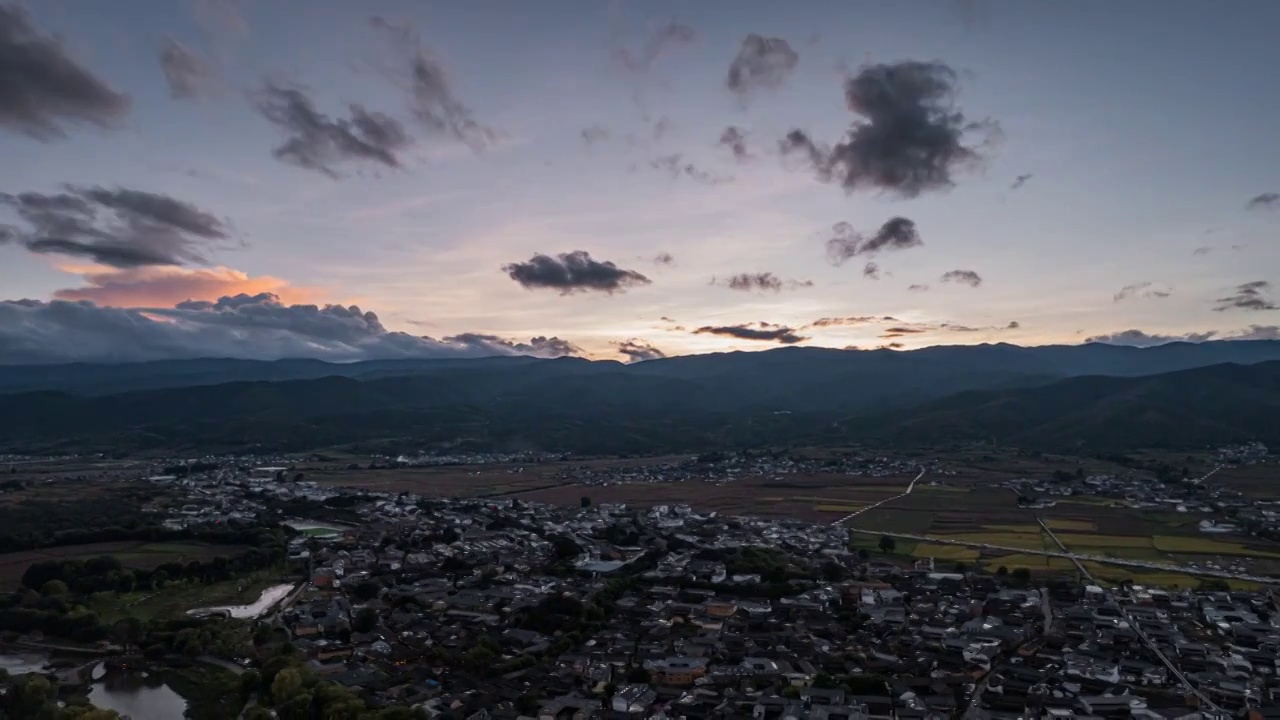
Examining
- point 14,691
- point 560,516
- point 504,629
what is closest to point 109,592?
point 14,691

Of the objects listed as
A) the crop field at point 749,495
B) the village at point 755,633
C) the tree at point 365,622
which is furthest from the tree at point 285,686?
the crop field at point 749,495

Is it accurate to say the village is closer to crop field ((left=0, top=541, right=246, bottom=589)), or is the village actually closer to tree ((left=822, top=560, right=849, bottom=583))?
tree ((left=822, top=560, right=849, bottom=583))

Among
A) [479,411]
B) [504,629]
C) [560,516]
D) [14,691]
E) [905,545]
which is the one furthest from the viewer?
[479,411]

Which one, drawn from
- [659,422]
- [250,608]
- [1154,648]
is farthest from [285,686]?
[659,422]

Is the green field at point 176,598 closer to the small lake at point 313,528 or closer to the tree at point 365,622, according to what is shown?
the tree at point 365,622

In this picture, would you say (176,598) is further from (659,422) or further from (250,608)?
(659,422)

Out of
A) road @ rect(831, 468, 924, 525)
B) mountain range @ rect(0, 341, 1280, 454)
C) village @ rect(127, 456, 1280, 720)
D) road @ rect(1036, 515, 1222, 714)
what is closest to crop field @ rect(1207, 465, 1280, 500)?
Result: mountain range @ rect(0, 341, 1280, 454)

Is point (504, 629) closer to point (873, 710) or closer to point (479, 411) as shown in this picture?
point (873, 710)
